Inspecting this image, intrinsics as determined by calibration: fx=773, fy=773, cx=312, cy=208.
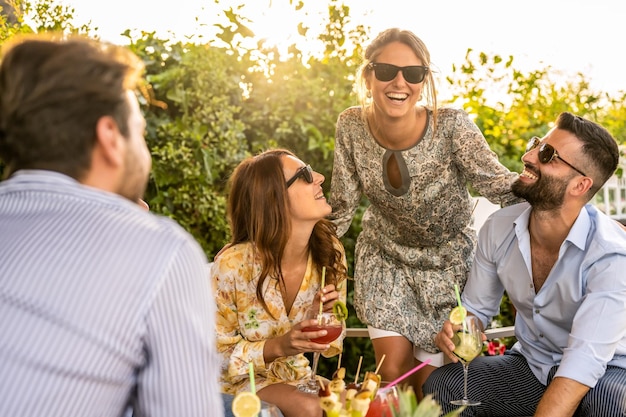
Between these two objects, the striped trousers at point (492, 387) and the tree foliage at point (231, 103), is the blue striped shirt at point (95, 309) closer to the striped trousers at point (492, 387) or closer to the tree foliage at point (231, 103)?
the striped trousers at point (492, 387)

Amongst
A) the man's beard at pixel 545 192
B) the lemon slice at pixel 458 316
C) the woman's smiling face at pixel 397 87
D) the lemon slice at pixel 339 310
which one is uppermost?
the woman's smiling face at pixel 397 87

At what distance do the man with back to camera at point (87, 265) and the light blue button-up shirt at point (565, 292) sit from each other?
179cm

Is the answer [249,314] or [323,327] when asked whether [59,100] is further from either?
[249,314]

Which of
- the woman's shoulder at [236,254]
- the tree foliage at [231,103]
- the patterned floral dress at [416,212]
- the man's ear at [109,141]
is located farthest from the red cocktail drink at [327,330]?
the tree foliage at [231,103]

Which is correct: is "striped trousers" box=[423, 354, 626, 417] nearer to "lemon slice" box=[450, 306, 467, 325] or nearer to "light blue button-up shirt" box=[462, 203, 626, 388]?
"light blue button-up shirt" box=[462, 203, 626, 388]

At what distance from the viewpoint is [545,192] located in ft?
9.90

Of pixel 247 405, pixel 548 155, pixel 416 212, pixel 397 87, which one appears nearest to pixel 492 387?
pixel 416 212

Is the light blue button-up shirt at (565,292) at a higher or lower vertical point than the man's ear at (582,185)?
lower

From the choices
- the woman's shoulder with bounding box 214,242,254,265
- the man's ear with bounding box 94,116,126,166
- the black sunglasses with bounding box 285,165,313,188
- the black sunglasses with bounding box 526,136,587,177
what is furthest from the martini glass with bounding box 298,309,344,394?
the man's ear with bounding box 94,116,126,166

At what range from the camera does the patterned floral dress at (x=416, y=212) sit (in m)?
3.44

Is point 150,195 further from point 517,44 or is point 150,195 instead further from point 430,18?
point 517,44

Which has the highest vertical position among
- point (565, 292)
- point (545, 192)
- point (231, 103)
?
point (545, 192)

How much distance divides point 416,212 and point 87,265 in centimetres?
232

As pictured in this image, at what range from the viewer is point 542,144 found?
3059mm
